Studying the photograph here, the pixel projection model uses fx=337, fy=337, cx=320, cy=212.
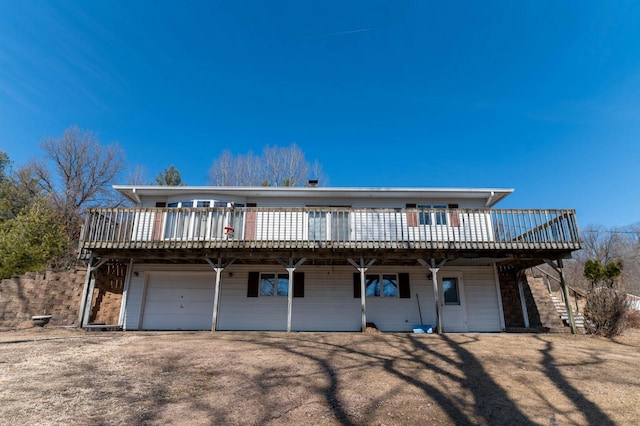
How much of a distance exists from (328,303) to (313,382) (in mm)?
7924

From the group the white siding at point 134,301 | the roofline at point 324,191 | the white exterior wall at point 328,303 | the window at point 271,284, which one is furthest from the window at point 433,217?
the white siding at point 134,301

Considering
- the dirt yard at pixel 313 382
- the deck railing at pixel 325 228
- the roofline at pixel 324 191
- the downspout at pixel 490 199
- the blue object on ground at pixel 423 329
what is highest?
the roofline at pixel 324 191

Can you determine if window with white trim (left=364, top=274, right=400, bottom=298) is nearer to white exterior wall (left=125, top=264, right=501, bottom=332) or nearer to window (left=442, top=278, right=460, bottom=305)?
white exterior wall (left=125, top=264, right=501, bottom=332)

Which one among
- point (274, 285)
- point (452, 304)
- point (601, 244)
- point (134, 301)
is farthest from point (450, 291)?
point (601, 244)

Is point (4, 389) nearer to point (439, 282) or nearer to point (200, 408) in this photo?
point (200, 408)

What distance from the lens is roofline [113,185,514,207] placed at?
13.7 metres

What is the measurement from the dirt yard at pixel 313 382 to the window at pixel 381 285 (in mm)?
4635

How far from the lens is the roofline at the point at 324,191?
13.7 m

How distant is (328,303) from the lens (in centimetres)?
1347

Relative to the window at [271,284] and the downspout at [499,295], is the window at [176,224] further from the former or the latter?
the downspout at [499,295]

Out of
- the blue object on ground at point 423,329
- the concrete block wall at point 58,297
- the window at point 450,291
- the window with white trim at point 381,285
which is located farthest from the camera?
the window at point 450,291

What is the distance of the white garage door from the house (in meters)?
0.04

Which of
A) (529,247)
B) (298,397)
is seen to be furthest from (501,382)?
(529,247)

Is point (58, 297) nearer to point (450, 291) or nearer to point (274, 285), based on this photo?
point (274, 285)
